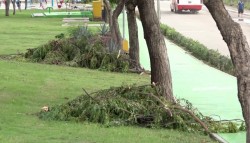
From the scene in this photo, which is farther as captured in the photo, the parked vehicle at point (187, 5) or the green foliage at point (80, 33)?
the parked vehicle at point (187, 5)

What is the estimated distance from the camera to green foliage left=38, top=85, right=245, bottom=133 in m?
10.6

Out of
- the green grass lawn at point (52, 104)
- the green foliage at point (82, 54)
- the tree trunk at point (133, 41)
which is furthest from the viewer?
the green foliage at point (82, 54)

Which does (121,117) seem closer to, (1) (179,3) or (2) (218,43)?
(2) (218,43)

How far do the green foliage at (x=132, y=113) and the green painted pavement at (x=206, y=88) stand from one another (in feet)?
1.98

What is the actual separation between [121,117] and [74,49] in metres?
10.2

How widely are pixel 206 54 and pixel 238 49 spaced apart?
17.5m

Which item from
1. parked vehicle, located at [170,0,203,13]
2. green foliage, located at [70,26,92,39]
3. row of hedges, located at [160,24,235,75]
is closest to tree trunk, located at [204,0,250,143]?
row of hedges, located at [160,24,235,75]

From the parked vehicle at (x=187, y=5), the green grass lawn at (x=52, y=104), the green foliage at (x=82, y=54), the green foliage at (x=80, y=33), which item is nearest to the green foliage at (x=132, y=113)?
the green grass lawn at (x=52, y=104)

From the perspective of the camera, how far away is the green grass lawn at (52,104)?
9523 millimetres

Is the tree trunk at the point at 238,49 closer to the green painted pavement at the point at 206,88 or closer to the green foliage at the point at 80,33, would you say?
the green painted pavement at the point at 206,88

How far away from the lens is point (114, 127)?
34.2 ft

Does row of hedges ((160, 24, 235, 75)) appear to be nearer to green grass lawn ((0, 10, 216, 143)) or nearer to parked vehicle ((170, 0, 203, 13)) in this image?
green grass lawn ((0, 10, 216, 143))

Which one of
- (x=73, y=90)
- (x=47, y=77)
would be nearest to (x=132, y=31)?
(x=47, y=77)

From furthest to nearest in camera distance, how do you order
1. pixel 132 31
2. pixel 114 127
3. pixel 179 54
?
pixel 179 54, pixel 132 31, pixel 114 127
